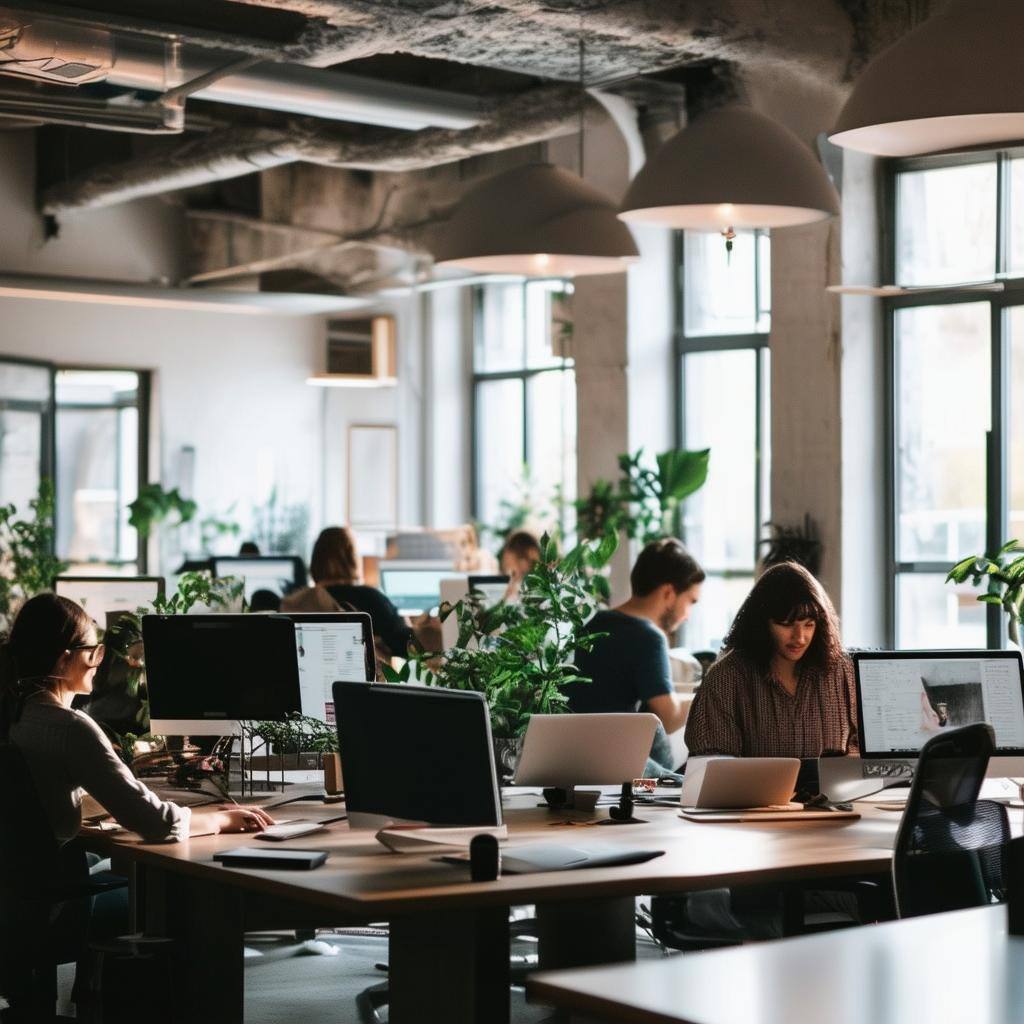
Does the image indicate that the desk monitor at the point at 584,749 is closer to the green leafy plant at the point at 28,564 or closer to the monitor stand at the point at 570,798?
the monitor stand at the point at 570,798

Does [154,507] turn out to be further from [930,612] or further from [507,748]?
[507,748]

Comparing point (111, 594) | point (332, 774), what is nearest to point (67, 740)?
point (332, 774)

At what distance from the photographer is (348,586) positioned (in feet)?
26.1

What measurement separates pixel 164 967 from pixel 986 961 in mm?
2120

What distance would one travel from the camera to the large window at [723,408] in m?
10.6

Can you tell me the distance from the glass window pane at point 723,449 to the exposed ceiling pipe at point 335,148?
182 centimetres

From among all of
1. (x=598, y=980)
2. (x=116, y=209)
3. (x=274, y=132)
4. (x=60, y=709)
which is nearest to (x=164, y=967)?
(x=60, y=709)

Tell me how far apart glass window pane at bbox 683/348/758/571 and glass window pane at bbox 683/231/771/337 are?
0.17 meters

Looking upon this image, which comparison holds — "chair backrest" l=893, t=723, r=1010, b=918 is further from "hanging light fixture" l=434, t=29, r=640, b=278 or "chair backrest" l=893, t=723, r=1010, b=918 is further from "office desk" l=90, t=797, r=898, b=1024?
"hanging light fixture" l=434, t=29, r=640, b=278

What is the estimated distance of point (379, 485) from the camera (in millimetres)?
14508

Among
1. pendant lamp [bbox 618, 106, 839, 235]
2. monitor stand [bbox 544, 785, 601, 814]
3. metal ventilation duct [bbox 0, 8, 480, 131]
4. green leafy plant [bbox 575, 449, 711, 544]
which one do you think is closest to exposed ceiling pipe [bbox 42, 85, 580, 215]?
metal ventilation duct [bbox 0, 8, 480, 131]

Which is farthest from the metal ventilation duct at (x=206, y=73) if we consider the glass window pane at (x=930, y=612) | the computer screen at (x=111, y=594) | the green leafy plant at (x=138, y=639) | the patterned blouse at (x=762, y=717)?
the patterned blouse at (x=762, y=717)

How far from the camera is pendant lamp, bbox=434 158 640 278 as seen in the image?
5957 mm

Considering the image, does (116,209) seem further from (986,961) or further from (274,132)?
(986,961)
